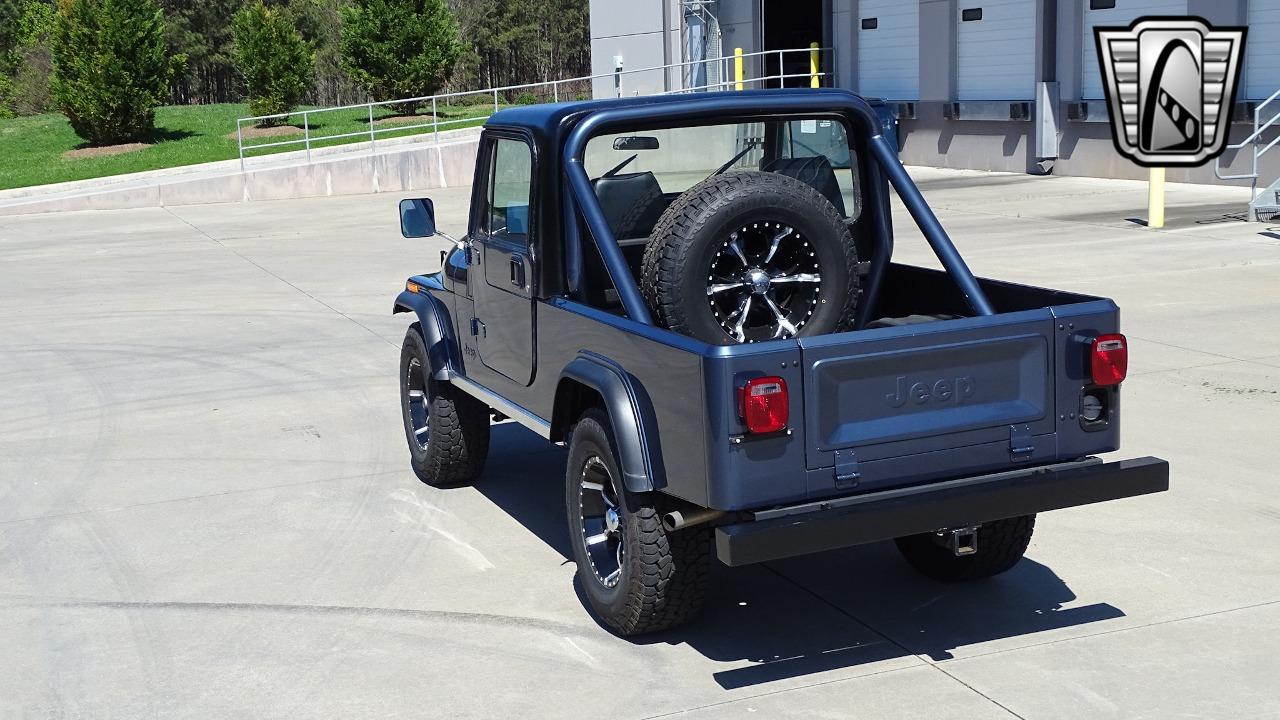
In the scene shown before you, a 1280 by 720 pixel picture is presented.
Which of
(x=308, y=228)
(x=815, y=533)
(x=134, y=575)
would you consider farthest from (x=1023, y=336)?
(x=308, y=228)

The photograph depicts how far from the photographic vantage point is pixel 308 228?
882 inches

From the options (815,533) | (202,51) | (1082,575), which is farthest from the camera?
(202,51)

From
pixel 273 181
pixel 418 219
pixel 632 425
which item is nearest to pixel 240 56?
pixel 273 181

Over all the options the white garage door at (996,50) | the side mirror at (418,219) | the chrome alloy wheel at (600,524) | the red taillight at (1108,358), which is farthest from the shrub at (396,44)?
the red taillight at (1108,358)

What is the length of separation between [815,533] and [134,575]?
329 cm

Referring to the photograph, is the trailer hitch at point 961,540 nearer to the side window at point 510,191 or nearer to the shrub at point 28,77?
the side window at point 510,191

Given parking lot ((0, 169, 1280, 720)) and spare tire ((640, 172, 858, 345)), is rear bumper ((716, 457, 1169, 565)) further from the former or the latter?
spare tire ((640, 172, 858, 345))

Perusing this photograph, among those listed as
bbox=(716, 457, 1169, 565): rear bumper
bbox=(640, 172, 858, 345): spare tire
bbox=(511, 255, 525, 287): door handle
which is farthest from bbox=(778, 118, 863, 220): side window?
bbox=(716, 457, 1169, 565): rear bumper

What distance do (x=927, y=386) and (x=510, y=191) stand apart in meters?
2.34

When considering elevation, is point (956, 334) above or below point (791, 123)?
below

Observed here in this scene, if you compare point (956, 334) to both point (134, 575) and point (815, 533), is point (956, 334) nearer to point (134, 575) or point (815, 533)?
point (815, 533)

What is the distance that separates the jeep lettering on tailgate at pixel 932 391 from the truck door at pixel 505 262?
1.76 meters

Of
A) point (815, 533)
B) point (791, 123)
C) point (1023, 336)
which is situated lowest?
point (815, 533)
